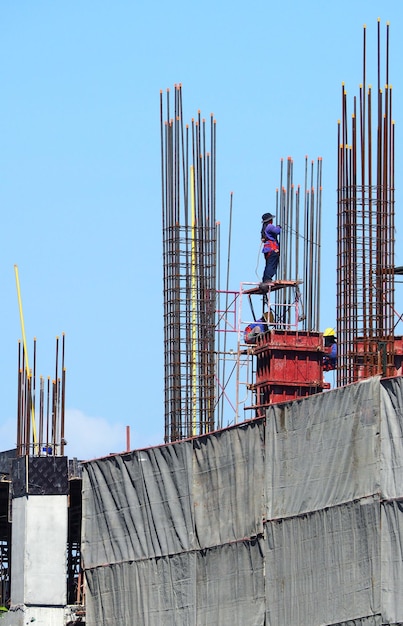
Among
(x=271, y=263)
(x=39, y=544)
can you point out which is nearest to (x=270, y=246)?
(x=271, y=263)

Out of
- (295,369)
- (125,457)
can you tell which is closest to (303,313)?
(295,369)

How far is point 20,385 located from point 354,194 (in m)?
15.0

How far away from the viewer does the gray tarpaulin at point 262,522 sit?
3484 centimetres

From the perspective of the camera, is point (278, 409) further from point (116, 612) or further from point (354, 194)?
point (116, 612)

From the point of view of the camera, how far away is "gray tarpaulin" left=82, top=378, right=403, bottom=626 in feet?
114

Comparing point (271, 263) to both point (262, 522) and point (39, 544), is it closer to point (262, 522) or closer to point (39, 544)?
point (262, 522)

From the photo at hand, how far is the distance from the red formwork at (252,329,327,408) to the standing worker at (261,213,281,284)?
2.10 metres

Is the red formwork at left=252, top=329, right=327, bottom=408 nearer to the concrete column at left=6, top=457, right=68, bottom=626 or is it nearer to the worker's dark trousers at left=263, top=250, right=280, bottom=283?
the worker's dark trousers at left=263, top=250, right=280, bottom=283

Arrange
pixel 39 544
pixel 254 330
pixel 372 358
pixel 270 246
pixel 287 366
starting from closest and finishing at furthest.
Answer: pixel 372 358 < pixel 287 366 < pixel 254 330 < pixel 270 246 < pixel 39 544

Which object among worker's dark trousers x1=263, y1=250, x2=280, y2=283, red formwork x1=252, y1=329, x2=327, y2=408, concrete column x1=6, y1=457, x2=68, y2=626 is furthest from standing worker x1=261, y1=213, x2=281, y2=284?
concrete column x1=6, y1=457, x2=68, y2=626

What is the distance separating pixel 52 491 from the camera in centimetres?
4853

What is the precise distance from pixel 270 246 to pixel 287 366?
3.51 meters

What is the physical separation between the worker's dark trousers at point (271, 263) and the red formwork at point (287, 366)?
79.7 inches

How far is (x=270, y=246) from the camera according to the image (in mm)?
44719
